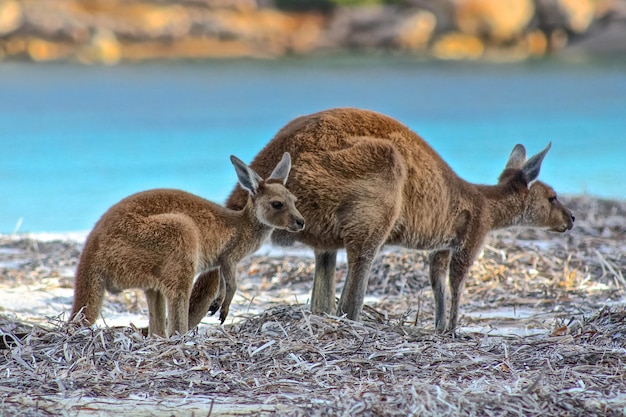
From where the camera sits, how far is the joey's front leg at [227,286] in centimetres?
446

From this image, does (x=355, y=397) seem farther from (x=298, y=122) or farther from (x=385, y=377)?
(x=298, y=122)

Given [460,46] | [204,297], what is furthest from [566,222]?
[460,46]

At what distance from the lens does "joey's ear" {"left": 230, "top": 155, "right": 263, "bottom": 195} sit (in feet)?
14.4

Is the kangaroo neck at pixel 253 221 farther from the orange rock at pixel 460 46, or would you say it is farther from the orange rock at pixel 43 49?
the orange rock at pixel 460 46

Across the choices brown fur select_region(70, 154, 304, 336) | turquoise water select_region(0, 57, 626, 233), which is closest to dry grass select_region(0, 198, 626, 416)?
brown fur select_region(70, 154, 304, 336)

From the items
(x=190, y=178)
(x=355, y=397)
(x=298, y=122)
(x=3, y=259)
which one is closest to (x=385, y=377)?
(x=355, y=397)

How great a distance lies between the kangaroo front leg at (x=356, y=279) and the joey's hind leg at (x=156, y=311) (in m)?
0.82

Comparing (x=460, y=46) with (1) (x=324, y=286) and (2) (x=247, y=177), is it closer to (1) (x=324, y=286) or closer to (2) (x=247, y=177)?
(1) (x=324, y=286)

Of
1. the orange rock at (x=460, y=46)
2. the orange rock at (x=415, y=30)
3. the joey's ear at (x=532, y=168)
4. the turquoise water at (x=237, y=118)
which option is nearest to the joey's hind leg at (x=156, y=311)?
the joey's ear at (x=532, y=168)

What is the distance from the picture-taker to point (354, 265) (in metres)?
4.52

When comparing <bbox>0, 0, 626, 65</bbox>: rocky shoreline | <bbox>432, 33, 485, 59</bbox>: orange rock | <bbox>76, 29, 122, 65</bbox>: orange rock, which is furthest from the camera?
<bbox>432, 33, 485, 59</bbox>: orange rock

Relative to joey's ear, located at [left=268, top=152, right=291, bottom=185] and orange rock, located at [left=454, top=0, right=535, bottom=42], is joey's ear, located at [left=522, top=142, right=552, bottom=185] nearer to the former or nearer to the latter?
joey's ear, located at [left=268, top=152, right=291, bottom=185]

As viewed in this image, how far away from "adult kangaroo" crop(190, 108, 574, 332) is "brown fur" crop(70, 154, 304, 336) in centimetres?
15

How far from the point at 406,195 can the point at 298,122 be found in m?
0.61
